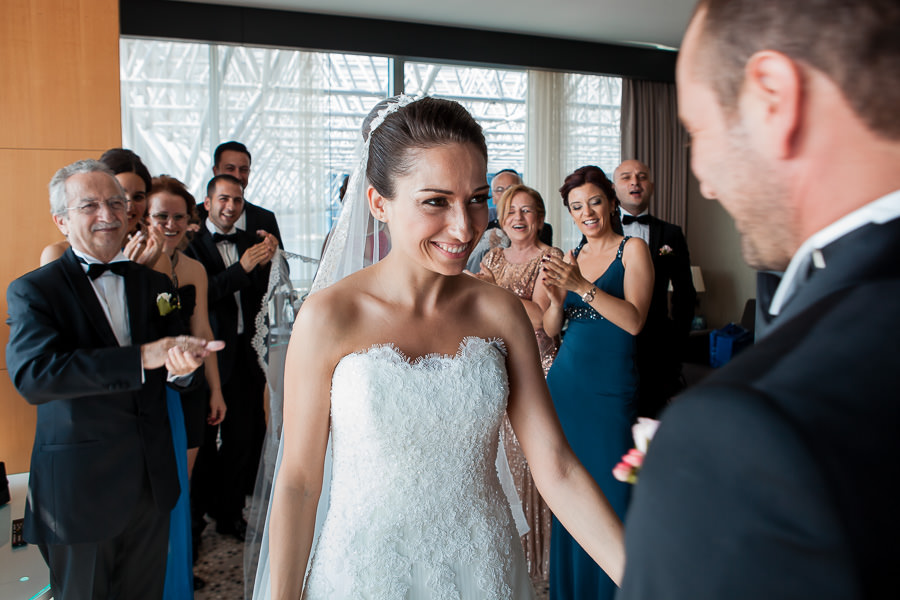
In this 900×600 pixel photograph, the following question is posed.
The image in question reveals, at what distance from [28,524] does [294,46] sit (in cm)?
569

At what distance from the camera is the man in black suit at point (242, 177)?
4.06m

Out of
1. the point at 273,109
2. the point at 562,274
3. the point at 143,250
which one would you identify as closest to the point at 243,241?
the point at 143,250

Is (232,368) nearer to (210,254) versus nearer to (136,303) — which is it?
(210,254)

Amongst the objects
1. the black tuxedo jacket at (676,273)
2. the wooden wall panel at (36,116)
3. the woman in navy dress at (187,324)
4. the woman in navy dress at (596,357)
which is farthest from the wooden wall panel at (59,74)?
the black tuxedo jacket at (676,273)

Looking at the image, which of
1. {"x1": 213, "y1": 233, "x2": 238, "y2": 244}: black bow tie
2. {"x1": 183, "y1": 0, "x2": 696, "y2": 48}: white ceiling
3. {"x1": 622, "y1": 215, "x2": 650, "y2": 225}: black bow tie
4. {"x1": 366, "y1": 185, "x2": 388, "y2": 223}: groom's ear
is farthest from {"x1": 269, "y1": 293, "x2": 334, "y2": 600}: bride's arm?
{"x1": 183, "y1": 0, "x2": 696, "y2": 48}: white ceiling

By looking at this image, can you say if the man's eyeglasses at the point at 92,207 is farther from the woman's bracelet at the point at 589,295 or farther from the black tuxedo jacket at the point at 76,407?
the woman's bracelet at the point at 589,295

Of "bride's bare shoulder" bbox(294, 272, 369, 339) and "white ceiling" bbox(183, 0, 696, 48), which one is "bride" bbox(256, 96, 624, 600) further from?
"white ceiling" bbox(183, 0, 696, 48)

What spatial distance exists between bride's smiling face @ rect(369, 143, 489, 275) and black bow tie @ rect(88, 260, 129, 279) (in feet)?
4.48

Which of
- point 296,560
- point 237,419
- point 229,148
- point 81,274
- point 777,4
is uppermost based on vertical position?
point 229,148

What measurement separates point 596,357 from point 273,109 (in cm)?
524

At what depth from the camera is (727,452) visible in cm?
43

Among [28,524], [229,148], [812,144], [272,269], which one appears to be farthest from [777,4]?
[229,148]

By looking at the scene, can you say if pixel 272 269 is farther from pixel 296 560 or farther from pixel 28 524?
pixel 296 560

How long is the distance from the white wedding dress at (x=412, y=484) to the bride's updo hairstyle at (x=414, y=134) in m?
0.39
